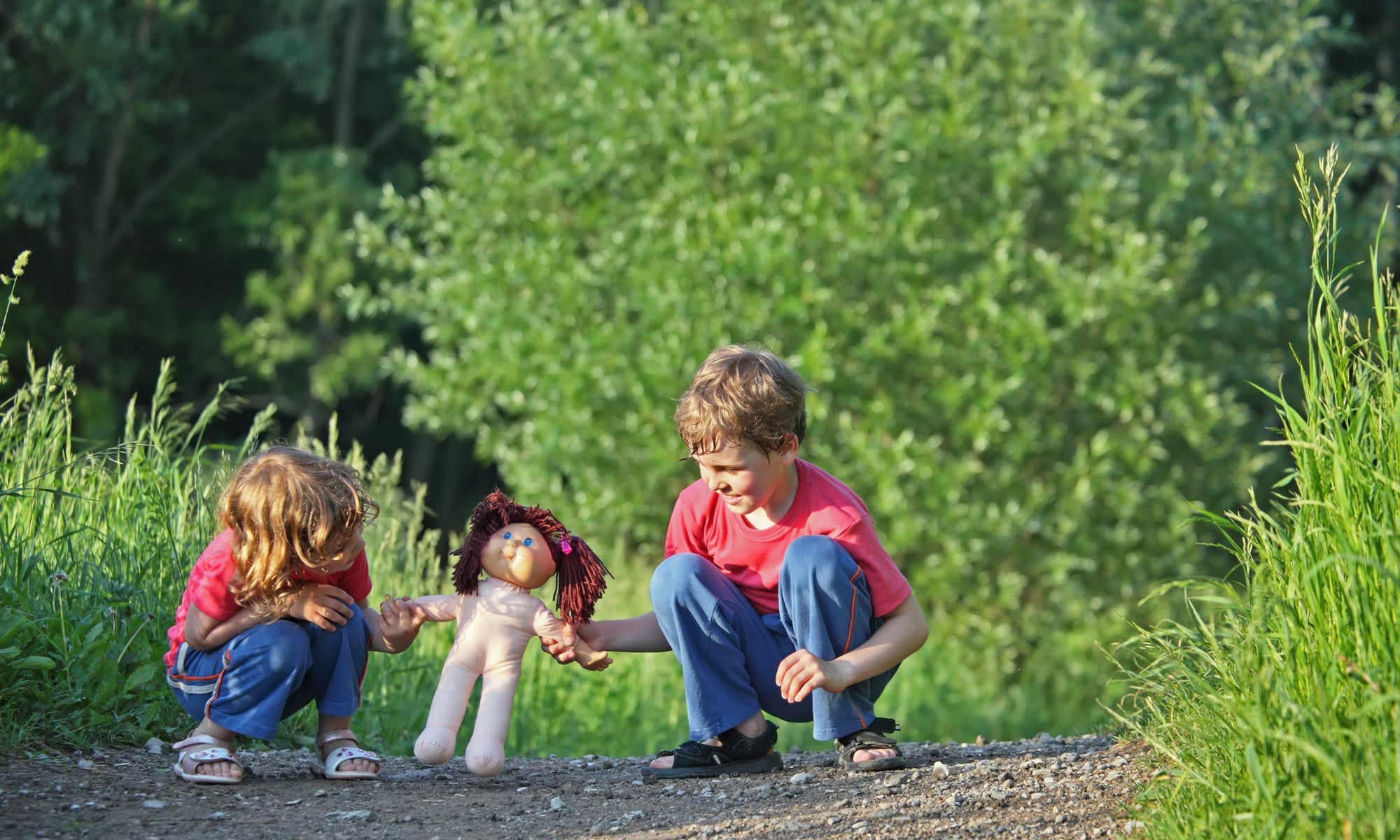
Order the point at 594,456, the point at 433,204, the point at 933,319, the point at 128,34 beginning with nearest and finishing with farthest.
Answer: the point at 933,319
the point at 594,456
the point at 433,204
the point at 128,34

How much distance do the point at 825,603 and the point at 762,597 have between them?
0.26 meters

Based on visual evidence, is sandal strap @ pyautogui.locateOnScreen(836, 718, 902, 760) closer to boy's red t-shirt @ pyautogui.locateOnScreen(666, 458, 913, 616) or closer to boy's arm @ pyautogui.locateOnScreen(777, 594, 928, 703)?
boy's arm @ pyautogui.locateOnScreen(777, 594, 928, 703)

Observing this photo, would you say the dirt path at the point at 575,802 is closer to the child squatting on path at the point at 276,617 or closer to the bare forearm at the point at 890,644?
the child squatting on path at the point at 276,617

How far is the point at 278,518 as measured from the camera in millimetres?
2928

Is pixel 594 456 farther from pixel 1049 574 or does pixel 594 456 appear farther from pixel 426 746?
pixel 426 746

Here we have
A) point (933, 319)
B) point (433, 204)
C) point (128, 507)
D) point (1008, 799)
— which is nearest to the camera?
point (1008, 799)

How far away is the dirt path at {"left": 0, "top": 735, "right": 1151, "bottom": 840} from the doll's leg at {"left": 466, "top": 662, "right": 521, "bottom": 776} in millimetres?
80

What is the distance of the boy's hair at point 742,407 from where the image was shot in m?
3.13

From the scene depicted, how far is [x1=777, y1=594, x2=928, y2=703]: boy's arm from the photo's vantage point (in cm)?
300

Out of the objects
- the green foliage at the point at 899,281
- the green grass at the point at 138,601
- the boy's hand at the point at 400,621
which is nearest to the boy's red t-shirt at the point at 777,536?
the boy's hand at the point at 400,621

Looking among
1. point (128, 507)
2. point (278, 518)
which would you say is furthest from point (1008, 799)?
point (128, 507)

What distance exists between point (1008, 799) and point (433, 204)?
7521mm

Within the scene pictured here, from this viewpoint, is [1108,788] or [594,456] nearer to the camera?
[1108,788]

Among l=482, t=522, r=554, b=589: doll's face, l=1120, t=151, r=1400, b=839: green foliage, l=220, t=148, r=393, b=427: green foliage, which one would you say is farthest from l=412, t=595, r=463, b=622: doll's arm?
l=220, t=148, r=393, b=427: green foliage
